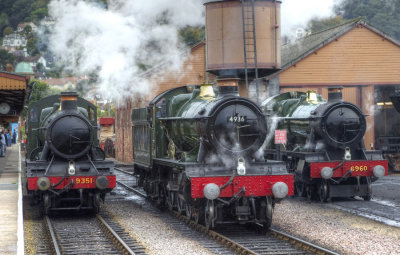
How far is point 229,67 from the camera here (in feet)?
77.7

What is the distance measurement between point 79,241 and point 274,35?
14.8m

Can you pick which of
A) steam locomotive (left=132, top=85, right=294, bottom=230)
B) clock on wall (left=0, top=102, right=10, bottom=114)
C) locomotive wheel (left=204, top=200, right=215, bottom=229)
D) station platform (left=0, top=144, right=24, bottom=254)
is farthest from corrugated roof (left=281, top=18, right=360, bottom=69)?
locomotive wheel (left=204, top=200, right=215, bottom=229)

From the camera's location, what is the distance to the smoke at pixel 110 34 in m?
19.9

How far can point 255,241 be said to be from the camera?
10.8 metres

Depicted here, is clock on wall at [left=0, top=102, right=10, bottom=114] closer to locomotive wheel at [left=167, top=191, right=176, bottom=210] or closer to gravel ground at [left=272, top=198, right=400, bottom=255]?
locomotive wheel at [left=167, top=191, right=176, bottom=210]

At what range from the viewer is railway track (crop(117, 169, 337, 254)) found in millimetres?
9867

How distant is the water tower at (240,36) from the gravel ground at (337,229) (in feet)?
30.7

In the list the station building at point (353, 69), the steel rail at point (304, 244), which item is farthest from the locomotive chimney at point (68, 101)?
the station building at point (353, 69)

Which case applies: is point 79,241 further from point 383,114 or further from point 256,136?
point 383,114

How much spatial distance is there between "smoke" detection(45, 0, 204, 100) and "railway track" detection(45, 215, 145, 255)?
26.7 ft

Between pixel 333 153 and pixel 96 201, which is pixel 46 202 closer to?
pixel 96 201

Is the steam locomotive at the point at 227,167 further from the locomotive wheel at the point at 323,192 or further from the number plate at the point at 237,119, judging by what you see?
the locomotive wheel at the point at 323,192

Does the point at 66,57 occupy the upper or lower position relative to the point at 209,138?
upper

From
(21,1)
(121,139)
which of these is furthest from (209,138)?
(21,1)
